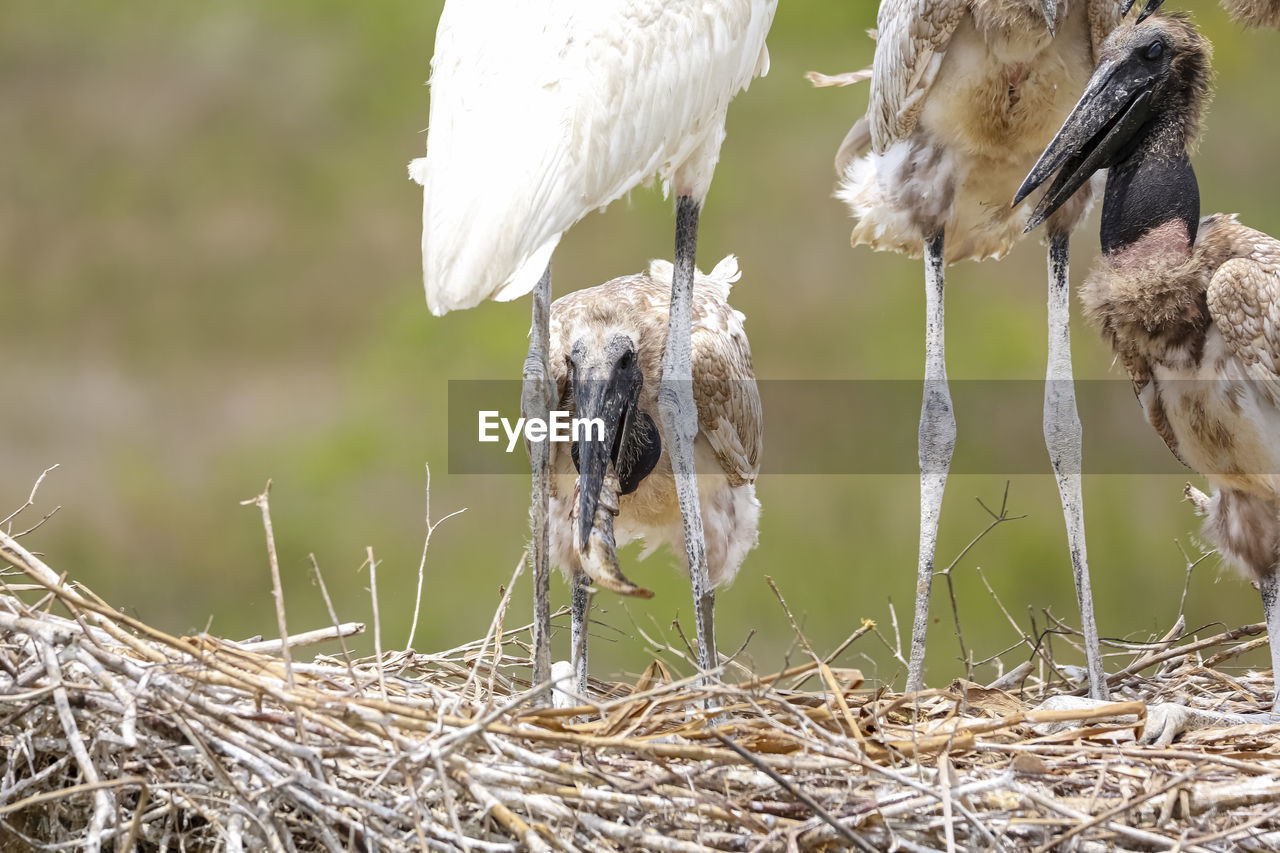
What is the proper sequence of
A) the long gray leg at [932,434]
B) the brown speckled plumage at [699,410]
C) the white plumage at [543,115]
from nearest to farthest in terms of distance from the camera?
the white plumage at [543,115]
the long gray leg at [932,434]
the brown speckled plumage at [699,410]

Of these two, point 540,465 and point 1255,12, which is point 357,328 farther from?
point 1255,12

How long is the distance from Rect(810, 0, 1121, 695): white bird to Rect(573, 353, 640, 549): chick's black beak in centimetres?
48

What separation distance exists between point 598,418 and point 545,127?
600 mm

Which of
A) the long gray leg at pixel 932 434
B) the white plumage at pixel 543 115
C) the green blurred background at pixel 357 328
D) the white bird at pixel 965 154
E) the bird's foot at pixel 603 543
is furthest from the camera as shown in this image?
the green blurred background at pixel 357 328

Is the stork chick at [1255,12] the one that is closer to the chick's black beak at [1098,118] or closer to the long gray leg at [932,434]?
the chick's black beak at [1098,118]

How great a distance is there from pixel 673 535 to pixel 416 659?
2.18 ft

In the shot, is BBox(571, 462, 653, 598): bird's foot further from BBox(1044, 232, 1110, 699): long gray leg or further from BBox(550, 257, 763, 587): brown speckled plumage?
BBox(1044, 232, 1110, 699): long gray leg

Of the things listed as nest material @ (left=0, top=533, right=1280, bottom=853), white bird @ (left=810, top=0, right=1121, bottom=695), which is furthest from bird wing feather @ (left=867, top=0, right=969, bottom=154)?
nest material @ (left=0, top=533, right=1280, bottom=853)

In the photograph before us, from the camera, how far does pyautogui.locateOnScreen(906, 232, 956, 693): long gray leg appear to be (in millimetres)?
2445

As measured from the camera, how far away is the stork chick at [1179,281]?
2283 mm

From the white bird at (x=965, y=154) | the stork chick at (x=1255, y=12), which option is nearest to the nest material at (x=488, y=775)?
the white bird at (x=965, y=154)

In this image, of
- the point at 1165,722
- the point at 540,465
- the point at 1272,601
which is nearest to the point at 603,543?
the point at 540,465

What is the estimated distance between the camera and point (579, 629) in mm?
2688

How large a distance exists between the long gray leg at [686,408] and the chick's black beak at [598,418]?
64 millimetres
